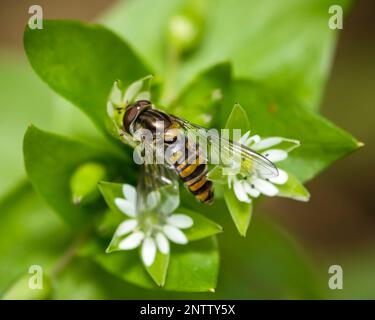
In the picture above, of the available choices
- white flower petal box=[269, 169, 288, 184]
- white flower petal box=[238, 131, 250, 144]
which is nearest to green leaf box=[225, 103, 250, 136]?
white flower petal box=[238, 131, 250, 144]

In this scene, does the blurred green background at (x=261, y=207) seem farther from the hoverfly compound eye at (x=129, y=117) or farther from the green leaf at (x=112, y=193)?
the hoverfly compound eye at (x=129, y=117)

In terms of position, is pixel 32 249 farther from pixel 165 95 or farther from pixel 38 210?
pixel 165 95

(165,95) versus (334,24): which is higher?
(334,24)

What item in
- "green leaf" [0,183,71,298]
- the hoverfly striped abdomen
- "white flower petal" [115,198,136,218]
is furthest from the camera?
"green leaf" [0,183,71,298]

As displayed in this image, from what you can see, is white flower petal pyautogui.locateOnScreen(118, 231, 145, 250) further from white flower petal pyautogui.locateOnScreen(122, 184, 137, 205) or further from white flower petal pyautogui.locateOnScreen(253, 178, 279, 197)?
white flower petal pyautogui.locateOnScreen(253, 178, 279, 197)

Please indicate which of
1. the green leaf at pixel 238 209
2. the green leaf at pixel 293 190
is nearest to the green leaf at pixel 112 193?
the green leaf at pixel 238 209

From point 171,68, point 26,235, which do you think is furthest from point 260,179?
point 26,235

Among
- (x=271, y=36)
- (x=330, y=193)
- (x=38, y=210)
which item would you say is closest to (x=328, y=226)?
(x=330, y=193)
